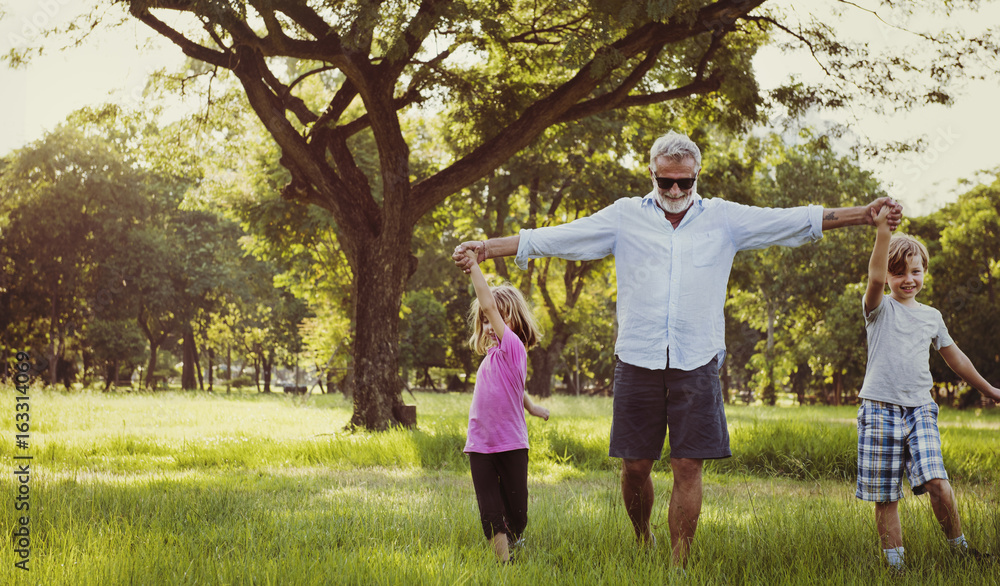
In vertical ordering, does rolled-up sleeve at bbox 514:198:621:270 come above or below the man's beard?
below

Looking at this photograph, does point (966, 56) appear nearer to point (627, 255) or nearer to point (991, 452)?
point (991, 452)

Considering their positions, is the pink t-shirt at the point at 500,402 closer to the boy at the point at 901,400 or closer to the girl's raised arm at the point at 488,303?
A: the girl's raised arm at the point at 488,303

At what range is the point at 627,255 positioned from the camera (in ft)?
13.6

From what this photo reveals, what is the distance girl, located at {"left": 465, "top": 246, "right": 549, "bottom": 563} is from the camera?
433 centimetres

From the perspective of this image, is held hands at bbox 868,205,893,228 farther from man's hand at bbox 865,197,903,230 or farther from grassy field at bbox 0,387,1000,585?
grassy field at bbox 0,387,1000,585

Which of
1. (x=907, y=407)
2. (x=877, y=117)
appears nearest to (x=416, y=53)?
(x=877, y=117)

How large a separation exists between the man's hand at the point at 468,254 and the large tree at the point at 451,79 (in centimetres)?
630

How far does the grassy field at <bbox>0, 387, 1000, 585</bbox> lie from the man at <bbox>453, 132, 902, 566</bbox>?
1.94 feet

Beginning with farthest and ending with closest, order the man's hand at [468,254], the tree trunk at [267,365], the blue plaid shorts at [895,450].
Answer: the tree trunk at [267,365] → the blue plaid shorts at [895,450] → the man's hand at [468,254]

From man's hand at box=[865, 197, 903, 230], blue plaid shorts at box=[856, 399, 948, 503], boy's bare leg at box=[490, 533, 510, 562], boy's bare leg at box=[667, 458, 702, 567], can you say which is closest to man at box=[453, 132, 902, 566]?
boy's bare leg at box=[667, 458, 702, 567]

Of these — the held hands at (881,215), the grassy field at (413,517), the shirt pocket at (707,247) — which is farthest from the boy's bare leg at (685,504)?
the held hands at (881,215)

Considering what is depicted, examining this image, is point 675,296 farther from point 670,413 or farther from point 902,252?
point 902,252

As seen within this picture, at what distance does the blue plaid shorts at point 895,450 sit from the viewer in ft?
13.9

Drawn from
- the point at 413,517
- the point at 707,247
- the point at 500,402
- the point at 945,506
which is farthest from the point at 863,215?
the point at 413,517
